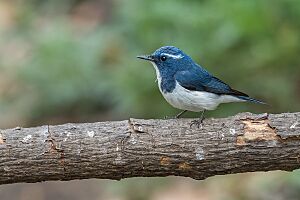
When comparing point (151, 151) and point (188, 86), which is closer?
point (151, 151)

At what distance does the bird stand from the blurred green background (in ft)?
5.64

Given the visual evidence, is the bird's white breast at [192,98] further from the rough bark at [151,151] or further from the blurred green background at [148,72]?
the blurred green background at [148,72]

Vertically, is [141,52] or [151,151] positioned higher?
[141,52]

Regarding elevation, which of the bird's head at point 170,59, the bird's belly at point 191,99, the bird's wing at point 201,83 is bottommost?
the bird's belly at point 191,99

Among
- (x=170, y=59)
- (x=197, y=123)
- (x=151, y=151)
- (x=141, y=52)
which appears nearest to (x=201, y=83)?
(x=170, y=59)

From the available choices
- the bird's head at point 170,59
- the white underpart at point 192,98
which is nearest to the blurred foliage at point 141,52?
the bird's head at point 170,59

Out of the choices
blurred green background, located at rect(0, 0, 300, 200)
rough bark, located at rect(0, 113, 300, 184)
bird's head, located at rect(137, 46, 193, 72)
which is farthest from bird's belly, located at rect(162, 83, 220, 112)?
blurred green background, located at rect(0, 0, 300, 200)

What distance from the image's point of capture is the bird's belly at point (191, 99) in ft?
16.9

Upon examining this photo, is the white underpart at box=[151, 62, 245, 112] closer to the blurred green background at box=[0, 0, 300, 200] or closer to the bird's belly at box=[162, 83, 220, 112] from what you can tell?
the bird's belly at box=[162, 83, 220, 112]

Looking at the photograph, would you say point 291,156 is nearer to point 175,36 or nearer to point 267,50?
point 267,50

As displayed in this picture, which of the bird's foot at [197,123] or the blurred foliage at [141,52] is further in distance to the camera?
the blurred foliage at [141,52]

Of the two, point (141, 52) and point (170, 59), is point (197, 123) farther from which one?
point (141, 52)

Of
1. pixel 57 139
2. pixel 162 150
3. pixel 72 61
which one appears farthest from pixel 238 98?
pixel 72 61

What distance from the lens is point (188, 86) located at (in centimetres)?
520
